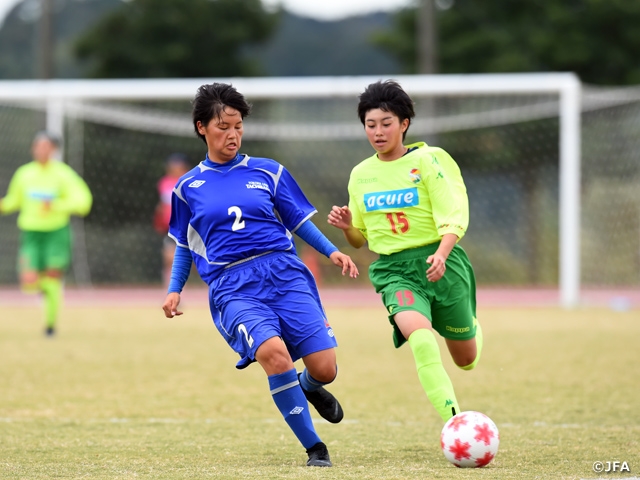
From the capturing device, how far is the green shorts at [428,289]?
5293mm

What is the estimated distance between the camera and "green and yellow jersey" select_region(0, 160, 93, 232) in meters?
11.6

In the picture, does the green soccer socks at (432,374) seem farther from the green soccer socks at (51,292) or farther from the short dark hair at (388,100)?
the green soccer socks at (51,292)

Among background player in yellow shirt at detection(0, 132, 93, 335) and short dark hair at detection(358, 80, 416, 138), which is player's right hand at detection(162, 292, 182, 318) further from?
background player in yellow shirt at detection(0, 132, 93, 335)

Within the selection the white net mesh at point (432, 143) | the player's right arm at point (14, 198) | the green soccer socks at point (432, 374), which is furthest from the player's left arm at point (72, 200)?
the green soccer socks at point (432, 374)

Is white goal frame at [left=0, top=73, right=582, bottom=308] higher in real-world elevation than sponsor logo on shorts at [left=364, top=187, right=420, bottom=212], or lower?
higher

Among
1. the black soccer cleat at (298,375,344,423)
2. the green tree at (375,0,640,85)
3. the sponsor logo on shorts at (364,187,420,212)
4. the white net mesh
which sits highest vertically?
the green tree at (375,0,640,85)

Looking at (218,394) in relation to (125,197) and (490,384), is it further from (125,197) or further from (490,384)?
(125,197)

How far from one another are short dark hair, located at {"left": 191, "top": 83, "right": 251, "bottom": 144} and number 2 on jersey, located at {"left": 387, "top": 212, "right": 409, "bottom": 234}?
2.93ft

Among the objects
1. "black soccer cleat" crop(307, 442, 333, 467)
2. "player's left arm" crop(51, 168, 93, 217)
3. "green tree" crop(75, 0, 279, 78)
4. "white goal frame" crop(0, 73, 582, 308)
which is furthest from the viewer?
"green tree" crop(75, 0, 279, 78)

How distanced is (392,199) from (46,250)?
23.6 feet

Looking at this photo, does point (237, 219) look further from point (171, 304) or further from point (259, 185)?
point (171, 304)

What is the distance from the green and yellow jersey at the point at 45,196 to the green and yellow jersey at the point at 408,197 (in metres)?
6.69

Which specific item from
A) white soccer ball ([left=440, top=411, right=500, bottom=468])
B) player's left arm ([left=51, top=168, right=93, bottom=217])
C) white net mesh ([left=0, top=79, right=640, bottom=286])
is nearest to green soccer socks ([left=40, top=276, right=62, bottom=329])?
player's left arm ([left=51, top=168, right=93, bottom=217])

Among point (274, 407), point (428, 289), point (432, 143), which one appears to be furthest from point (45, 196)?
point (432, 143)
